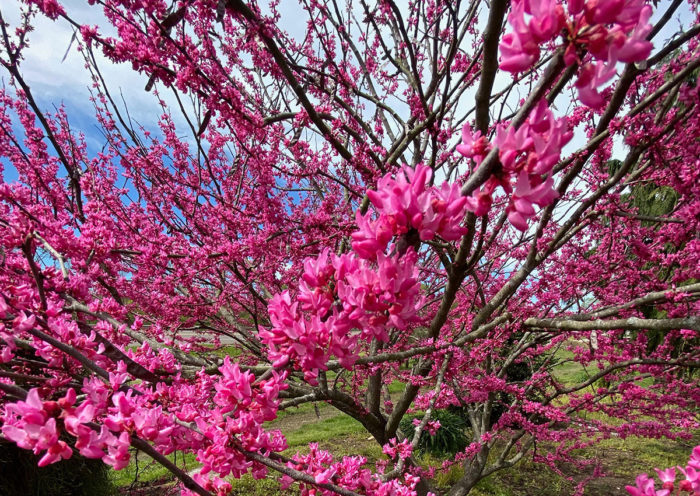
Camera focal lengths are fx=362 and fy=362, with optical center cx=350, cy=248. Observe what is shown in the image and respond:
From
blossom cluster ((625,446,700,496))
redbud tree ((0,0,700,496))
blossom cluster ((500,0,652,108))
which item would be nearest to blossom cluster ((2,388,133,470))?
redbud tree ((0,0,700,496))

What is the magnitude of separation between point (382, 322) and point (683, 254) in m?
3.53

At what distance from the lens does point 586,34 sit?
643mm

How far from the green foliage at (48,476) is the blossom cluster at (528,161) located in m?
5.50

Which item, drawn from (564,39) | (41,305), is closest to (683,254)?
(564,39)

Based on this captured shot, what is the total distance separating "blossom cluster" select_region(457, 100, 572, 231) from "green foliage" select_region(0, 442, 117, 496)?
18.0ft

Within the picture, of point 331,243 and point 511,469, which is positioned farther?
point 511,469

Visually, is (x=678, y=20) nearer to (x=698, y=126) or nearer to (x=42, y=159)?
(x=698, y=126)

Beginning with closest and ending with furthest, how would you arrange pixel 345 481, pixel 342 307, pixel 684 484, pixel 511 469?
pixel 342 307 → pixel 684 484 → pixel 345 481 → pixel 511 469

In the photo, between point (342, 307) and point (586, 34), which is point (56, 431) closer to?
point (342, 307)

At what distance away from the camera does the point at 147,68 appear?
8.05 feet

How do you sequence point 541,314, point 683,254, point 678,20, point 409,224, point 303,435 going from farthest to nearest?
point 303,435
point 541,314
point 683,254
point 678,20
point 409,224

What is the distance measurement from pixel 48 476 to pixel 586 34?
6.26 metres

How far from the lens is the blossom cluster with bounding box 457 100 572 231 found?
700mm

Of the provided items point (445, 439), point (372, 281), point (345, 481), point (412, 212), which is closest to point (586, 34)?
point (412, 212)
